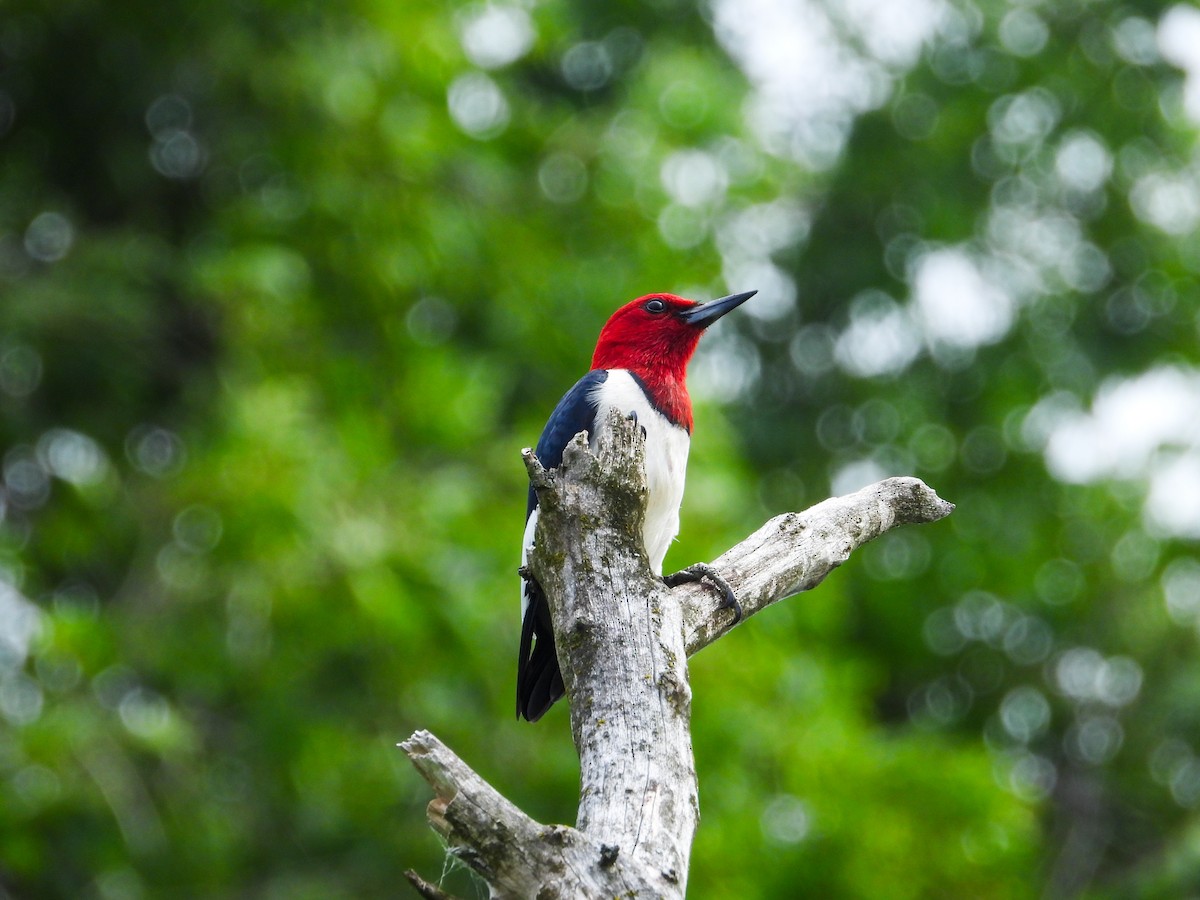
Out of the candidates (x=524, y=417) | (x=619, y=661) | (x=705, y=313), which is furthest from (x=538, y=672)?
(x=524, y=417)

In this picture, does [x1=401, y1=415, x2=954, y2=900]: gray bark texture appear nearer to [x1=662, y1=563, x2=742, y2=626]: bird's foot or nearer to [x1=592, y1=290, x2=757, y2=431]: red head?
[x1=662, y1=563, x2=742, y2=626]: bird's foot

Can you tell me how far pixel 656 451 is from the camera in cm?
364

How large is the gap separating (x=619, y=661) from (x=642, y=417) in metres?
1.29

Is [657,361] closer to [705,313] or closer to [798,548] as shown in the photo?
[705,313]

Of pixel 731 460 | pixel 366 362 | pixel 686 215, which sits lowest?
pixel 731 460

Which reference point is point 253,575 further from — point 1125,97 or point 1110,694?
point 1125,97

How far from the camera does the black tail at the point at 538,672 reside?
3443mm

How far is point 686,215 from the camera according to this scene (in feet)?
26.2

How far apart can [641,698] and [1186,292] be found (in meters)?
9.28

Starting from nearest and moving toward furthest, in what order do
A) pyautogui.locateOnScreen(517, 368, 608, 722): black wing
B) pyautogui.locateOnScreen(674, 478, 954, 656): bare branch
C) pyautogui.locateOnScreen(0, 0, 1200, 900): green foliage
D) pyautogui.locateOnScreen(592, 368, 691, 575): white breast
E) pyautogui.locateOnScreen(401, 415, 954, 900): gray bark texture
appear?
pyautogui.locateOnScreen(401, 415, 954, 900): gray bark texture, pyautogui.locateOnScreen(674, 478, 954, 656): bare branch, pyautogui.locateOnScreen(517, 368, 608, 722): black wing, pyautogui.locateOnScreen(592, 368, 691, 575): white breast, pyautogui.locateOnScreen(0, 0, 1200, 900): green foliage

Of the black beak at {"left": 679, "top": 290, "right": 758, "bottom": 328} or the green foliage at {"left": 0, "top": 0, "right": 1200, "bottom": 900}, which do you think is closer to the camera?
the black beak at {"left": 679, "top": 290, "right": 758, "bottom": 328}

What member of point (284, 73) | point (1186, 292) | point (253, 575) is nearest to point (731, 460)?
point (253, 575)

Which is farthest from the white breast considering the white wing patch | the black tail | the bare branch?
the bare branch

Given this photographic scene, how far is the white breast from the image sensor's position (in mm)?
3641
